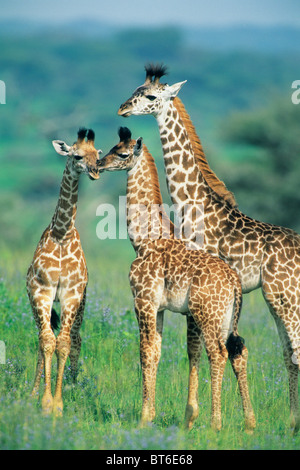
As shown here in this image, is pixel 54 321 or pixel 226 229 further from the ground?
pixel 226 229

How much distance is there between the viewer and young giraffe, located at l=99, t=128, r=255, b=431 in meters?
7.51

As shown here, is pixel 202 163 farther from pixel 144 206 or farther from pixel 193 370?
pixel 193 370

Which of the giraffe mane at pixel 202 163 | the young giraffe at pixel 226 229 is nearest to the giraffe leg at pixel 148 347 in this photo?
the young giraffe at pixel 226 229

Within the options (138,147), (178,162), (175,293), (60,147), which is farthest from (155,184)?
(175,293)

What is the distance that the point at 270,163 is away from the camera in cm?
3003

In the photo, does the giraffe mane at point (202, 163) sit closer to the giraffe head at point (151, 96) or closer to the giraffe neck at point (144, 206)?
the giraffe head at point (151, 96)

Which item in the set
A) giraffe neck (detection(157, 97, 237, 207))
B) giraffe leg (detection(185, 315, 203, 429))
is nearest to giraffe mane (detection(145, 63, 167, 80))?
giraffe neck (detection(157, 97, 237, 207))

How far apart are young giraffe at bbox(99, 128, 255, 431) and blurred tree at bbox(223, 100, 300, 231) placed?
1918 centimetres

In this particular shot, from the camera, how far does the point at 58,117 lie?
1395 inches

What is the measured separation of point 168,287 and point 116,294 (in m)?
5.40

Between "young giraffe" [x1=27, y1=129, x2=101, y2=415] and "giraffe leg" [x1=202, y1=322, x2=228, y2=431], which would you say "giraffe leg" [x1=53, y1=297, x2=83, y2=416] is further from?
"giraffe leg" [x1=202, y1=322, x2=228, y2=431]

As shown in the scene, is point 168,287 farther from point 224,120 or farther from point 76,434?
point 224,120

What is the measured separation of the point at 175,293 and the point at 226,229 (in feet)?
4.40
